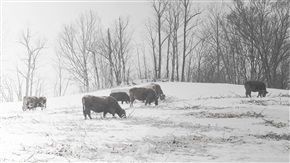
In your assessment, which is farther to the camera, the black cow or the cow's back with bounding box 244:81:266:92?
the black cow

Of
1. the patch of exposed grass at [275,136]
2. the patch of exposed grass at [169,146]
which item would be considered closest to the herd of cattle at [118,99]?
the patch of exposed grass at [169,146]

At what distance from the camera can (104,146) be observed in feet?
18.9

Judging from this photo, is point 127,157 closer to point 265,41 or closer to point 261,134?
point 261,134

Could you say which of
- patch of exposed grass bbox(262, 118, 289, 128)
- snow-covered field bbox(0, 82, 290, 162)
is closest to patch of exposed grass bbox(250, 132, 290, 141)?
snow-covered field bbox(0, 82, 290, 162)

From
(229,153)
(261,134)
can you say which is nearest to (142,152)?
(229,153)

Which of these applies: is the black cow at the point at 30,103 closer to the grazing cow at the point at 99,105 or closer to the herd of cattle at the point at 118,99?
the herd of cattle at the point at 118,99

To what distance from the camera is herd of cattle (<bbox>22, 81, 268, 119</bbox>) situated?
11609 millimetres

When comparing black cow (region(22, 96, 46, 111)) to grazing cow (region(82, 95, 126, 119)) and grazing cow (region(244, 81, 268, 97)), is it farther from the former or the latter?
grazing cow (region(244, 81, 268, 97))

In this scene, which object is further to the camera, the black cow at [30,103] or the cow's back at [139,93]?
the black cow at [30,103]

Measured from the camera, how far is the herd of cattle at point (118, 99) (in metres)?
11.6

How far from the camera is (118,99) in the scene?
2048cm

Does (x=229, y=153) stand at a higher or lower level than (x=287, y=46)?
lower

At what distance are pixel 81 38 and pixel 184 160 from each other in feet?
132

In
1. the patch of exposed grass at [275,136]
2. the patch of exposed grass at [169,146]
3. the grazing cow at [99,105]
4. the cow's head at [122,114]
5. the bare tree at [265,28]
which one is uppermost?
the bare tree at [265,28]
